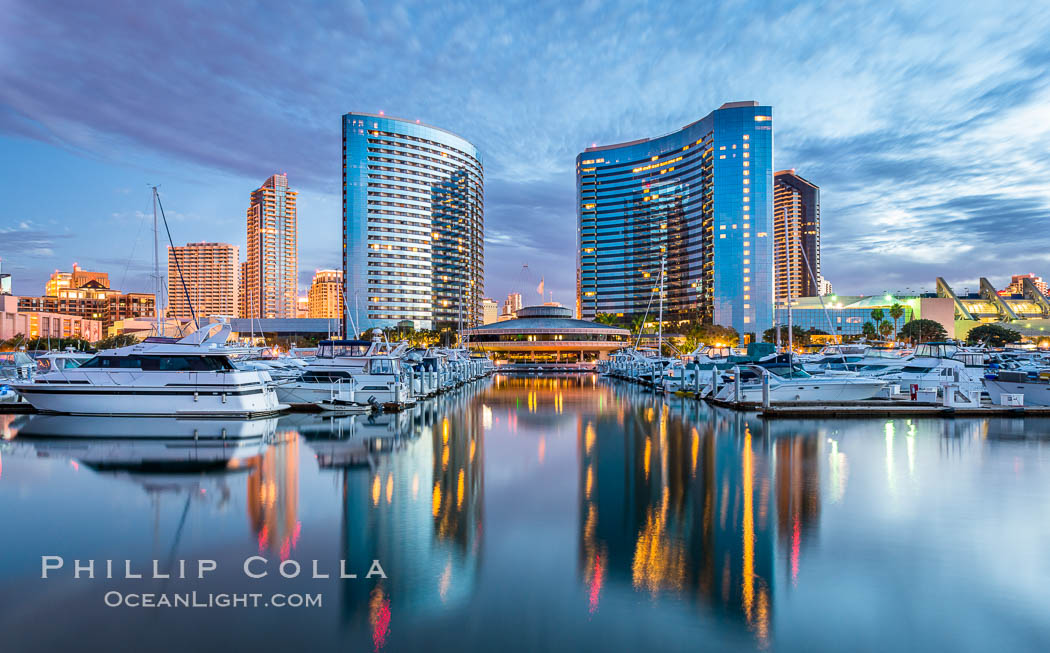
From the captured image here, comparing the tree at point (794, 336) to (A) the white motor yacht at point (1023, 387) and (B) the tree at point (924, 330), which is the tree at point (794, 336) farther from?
(A) the white motor yacht at point (1023, 387)

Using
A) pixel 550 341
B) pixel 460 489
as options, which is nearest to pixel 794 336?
pixel 550 341

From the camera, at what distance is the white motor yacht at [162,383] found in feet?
95.6

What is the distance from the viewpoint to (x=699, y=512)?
14.3m

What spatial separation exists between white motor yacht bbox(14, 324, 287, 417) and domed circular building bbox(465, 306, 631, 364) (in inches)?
3803

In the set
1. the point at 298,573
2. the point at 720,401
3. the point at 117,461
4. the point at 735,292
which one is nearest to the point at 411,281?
the point at 735,292

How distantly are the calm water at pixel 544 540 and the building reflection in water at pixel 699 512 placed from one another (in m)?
0.08

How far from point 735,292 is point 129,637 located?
6842 inches

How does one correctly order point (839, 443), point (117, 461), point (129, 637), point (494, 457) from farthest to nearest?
point (839, 443)
point (494, 457)
point (117, 461)
point (129, 637)

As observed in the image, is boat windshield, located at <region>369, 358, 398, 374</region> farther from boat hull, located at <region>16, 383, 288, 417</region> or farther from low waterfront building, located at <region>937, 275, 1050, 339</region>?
low waterfront building, located at <region>937, 275, 1050, 339</region>

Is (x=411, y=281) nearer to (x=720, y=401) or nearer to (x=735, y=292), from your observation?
(x=735, y=292)

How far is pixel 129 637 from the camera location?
8047 mm

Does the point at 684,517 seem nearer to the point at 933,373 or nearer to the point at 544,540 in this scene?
the point at 544,540

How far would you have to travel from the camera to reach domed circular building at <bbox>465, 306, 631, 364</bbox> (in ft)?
422

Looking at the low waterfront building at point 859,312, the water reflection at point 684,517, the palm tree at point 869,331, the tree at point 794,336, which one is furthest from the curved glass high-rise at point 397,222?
the water reflection at point 684,517
